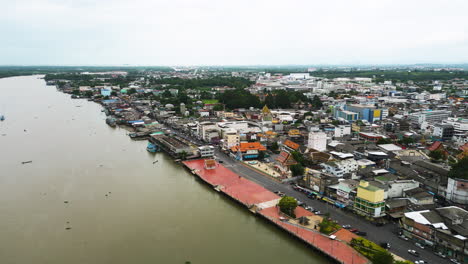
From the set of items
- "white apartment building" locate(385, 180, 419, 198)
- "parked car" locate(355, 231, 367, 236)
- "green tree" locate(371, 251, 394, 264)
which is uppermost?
"white apartment building" locate(385, 180, 419, 198)

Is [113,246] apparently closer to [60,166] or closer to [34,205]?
[34,205]

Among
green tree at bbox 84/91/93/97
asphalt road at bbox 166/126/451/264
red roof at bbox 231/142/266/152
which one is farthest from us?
green tree at bbox 84/91/93/97

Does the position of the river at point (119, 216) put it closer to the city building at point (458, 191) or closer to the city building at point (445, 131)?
the city building at point (458, 191)

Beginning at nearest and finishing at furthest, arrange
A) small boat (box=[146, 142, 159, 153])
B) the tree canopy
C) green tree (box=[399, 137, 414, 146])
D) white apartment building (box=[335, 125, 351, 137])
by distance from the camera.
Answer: green tree (box=[399, 137, 414, 146]), small boat (box=[146, 142, 159, 153]), white apartment building (box=[335, 125, 351, 137]), the tree canopy

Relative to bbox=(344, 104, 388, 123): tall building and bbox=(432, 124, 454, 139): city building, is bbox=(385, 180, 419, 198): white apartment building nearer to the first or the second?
bbox=(432, 124, 454, 139): city building

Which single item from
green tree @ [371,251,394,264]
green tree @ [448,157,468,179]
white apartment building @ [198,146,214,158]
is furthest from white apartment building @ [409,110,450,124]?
green tree @ [371,251,394,264]

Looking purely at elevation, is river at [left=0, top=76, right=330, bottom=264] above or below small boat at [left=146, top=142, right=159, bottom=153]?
below
